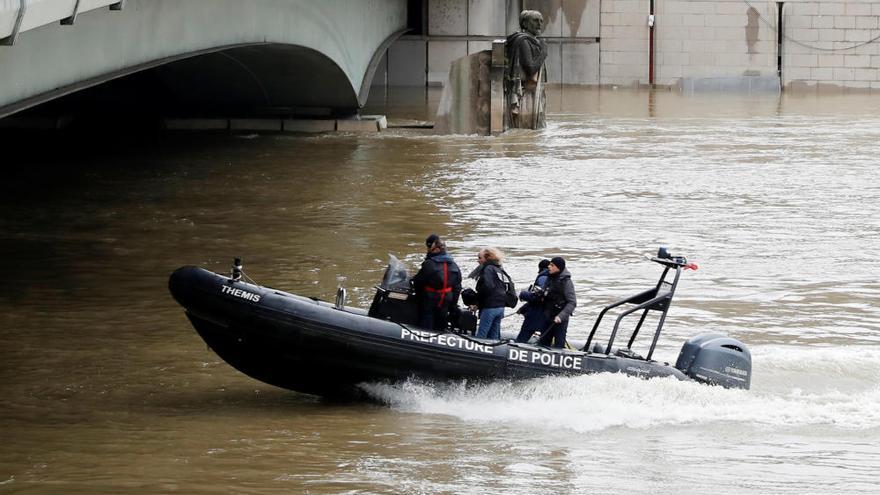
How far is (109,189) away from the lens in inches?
999

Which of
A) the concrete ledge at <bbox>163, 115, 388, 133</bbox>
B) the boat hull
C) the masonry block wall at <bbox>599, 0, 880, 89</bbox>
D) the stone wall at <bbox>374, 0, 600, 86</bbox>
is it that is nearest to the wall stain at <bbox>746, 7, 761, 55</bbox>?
the masonry block wall at <bbox>599, 0, 880, 89</bbox>

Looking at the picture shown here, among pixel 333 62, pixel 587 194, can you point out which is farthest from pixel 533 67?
pixel 587 194

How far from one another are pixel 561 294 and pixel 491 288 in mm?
604

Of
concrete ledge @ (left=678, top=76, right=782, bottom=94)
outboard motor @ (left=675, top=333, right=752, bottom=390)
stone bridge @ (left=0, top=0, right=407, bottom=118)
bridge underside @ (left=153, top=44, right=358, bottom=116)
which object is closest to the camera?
outboard motor @ (left=675, top=333, right=752, bottom=390)

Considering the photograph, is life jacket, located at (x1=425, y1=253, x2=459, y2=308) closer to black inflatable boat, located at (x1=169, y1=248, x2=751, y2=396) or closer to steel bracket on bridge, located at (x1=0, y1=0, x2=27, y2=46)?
black inflatable boat, located at (x1=169, y1=248, x2=751, y2=396)

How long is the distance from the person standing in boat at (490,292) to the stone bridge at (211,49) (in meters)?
4.38

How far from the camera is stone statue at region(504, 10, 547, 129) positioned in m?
34.2

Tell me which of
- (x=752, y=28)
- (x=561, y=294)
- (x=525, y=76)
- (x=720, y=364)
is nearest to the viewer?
(x=720, y=364)

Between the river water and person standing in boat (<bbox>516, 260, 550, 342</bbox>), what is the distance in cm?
73

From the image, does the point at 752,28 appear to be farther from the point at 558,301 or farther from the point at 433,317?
the point at 433,317

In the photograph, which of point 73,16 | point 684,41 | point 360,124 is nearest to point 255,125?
point 360,124

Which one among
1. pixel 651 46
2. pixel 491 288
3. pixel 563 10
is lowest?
pixel 491 288

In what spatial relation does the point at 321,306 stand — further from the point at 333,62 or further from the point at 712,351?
the point at 333,62

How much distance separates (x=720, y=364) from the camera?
12531 millimetres
